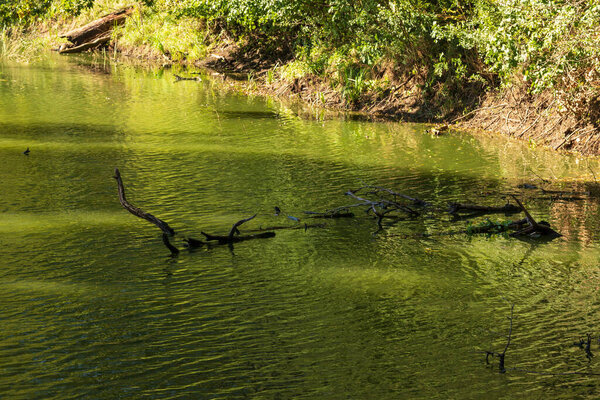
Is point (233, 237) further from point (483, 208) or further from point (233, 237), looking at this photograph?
point (483, 208)

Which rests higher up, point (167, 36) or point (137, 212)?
point (167, 36)

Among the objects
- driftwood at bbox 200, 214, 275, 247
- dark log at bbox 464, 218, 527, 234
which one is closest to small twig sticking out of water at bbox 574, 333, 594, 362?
dark log at bbox 464, 218, 527, 234

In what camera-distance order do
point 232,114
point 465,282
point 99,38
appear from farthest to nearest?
point 99,38 → point 232,114 → point 465,282

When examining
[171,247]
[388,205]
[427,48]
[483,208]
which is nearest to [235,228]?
[171,247]

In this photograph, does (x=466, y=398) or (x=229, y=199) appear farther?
(x=229, y=199)

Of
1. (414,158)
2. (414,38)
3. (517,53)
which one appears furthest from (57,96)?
(517,53)

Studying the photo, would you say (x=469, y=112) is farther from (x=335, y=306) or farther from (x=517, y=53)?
→ (x=335, y=306)

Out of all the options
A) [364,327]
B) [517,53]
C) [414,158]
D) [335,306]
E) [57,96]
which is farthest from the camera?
[57,96]

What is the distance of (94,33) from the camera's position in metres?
35.5

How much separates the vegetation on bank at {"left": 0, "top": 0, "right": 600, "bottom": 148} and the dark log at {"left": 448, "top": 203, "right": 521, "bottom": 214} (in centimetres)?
295

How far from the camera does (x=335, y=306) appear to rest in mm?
7191

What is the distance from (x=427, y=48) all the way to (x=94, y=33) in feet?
68.0

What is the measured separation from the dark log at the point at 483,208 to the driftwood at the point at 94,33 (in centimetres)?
2667

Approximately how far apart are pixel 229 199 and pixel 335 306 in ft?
13.7
